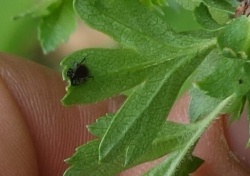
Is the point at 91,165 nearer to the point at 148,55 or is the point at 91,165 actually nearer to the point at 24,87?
the point at 148,55

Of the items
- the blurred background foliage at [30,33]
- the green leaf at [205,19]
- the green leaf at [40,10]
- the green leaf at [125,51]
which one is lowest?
the blurred background foliage at [30,33]

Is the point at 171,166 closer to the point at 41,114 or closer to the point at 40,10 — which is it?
Result: the point at 40,10

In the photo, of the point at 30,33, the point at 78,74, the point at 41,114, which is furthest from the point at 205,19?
the point at 30,33

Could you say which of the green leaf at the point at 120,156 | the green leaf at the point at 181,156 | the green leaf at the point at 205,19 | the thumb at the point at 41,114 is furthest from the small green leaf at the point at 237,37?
the thumb at the point at 41,114

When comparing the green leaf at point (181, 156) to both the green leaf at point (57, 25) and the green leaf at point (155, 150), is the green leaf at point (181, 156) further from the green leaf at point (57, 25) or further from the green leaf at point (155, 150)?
the green leaf at point (57, 25)

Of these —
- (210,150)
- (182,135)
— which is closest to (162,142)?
(182,135)

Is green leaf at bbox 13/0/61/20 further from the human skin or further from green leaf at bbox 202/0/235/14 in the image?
the human skin
